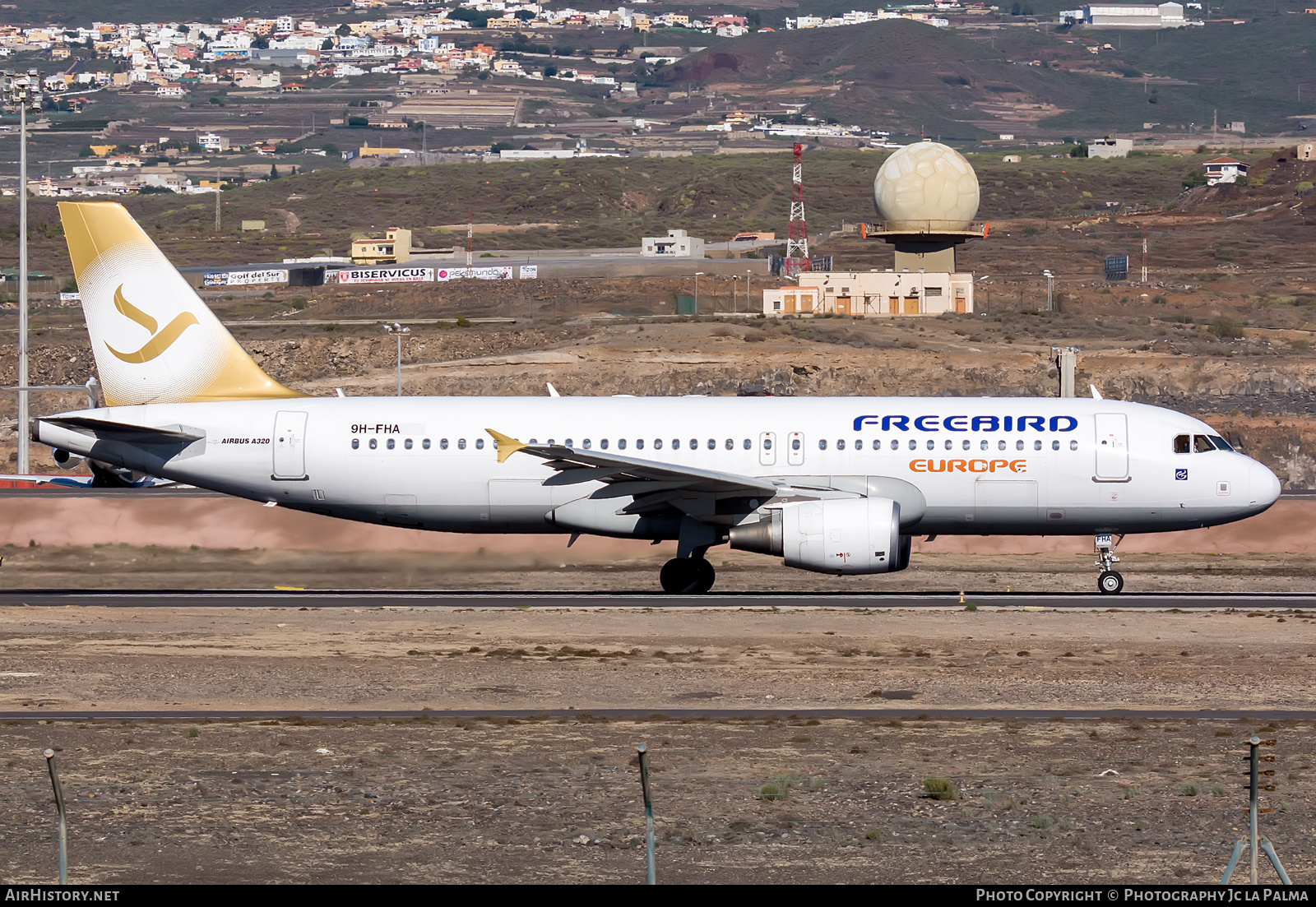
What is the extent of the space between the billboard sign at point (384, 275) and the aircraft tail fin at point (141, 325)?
356 feet

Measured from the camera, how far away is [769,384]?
257 ft

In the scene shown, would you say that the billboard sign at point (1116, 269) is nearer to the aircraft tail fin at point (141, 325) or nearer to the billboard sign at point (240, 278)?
the billboard sign at point (240, 278)

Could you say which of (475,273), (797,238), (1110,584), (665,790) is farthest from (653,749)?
(475,273)

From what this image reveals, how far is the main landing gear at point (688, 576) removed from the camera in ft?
118

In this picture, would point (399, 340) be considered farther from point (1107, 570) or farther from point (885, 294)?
point (1107, 570)

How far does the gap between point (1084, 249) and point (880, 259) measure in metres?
20.8

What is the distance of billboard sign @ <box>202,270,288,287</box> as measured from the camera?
148 meters

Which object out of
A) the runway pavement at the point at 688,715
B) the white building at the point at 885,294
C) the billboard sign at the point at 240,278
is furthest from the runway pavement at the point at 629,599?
the billboard sign at the point at 240,278

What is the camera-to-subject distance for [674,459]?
35562 millimetres

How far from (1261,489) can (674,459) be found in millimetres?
12214

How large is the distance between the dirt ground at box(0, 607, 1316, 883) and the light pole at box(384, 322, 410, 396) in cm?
4057

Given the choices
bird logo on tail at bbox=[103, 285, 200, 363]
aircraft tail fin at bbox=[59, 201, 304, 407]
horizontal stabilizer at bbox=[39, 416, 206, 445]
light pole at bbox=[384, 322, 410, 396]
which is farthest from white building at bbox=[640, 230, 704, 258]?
horizontal stabilizer at bbox=[39, 416, 206, 445]

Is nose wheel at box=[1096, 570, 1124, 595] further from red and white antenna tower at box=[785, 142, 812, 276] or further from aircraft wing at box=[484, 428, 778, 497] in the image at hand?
red and white antenna tower at box=[785, 142, 812, 276]

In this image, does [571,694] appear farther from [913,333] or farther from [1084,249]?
[1084,249]
